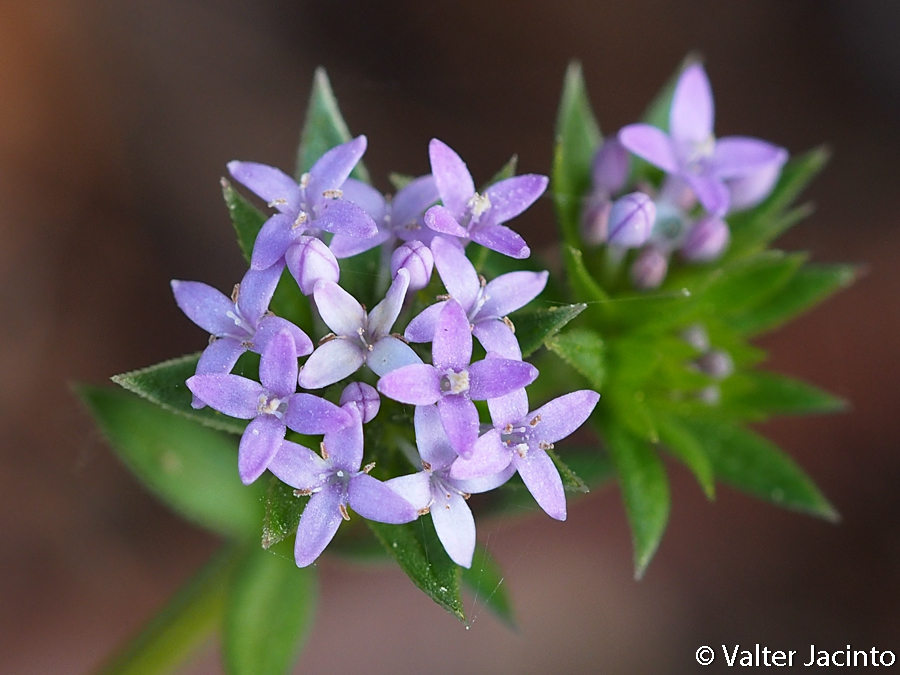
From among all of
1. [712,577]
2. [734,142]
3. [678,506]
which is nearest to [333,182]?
[734,142]

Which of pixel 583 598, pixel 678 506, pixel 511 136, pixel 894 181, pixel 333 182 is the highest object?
pixel 333 182

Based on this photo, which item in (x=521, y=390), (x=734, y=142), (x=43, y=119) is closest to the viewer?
(x=521, y=390)

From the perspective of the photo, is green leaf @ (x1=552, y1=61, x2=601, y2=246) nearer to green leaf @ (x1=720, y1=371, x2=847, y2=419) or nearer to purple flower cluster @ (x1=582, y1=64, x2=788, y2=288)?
purple flower cluster @ (x1=582, y1=64, x2=788, y2=288)

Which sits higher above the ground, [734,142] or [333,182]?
[333,182]

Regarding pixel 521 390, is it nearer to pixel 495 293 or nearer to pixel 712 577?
pixel 495 293

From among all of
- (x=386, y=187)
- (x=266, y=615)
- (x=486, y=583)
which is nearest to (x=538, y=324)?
(x=486, y=583)

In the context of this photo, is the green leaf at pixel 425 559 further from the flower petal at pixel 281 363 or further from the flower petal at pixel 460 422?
the flower petal at pixel 281 363

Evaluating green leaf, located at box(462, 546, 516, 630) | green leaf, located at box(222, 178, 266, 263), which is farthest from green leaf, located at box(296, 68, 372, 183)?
green leaf, located at box(462, 546, 516, 630)
